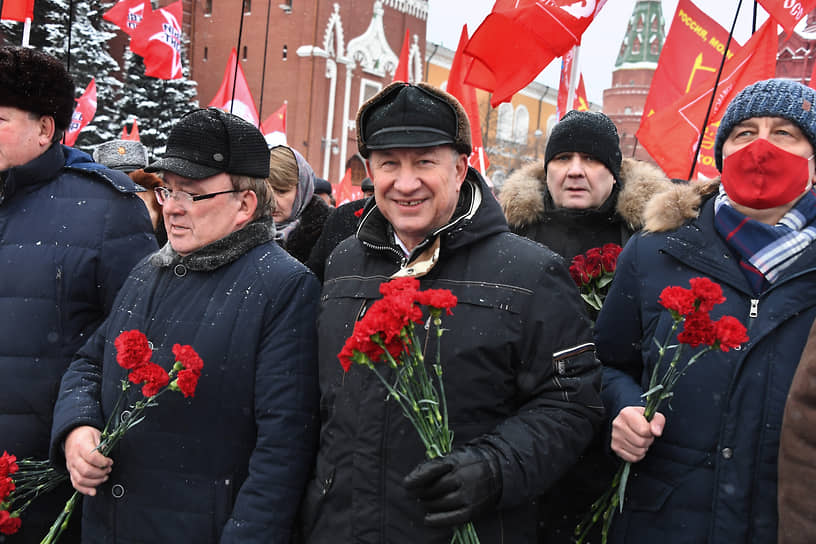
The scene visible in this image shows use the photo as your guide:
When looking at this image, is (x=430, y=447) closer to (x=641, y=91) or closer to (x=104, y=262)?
(x=104, y=262)

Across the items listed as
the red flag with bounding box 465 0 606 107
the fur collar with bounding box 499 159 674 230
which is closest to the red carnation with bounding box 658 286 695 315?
the fur collar with bounding box 499 159 674 230

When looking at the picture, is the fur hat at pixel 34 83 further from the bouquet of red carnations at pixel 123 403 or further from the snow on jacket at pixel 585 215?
the snow on jacket at pixel 585 215

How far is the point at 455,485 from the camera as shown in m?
1.77

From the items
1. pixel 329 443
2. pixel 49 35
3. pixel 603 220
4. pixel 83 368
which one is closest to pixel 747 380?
pixel 329 443

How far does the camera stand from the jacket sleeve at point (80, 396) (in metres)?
2.33

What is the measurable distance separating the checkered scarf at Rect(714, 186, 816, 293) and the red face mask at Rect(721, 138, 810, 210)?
56 mm

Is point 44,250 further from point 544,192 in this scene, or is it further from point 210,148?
point 544,192

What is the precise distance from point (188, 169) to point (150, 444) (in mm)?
892

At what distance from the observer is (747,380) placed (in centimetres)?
203

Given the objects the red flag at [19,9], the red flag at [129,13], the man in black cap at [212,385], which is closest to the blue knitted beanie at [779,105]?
the man in black cap at [212,385]

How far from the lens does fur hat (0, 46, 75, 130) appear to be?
275cm

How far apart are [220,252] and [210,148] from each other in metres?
0.35

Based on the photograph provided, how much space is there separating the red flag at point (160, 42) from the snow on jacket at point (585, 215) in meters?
9.51

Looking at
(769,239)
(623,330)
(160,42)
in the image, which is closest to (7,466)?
(623,330)
